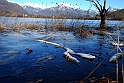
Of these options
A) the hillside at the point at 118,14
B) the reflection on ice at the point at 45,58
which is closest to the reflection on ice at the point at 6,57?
the reflection on ice at the point at 45,58

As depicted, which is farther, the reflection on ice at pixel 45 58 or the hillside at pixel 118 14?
the hillside at pixel 118 14

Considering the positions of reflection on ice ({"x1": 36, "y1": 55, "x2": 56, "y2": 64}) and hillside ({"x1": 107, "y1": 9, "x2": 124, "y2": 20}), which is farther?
hillside ({"x1": 107, "y1": 9, "x2": 124, "y2": 20})

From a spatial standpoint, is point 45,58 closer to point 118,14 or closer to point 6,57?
point 6,57

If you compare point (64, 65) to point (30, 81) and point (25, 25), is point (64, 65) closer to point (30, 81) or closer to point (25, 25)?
point (30, 81)

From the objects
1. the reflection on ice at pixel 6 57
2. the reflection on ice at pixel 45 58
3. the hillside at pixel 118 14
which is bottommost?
the reflection on ice at pixel 45 58

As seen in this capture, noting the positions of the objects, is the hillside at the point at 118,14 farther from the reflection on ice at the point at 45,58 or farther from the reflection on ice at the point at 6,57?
the reflection on ice at the point at 6,57

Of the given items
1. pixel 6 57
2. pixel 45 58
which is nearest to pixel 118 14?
pixel 45 58

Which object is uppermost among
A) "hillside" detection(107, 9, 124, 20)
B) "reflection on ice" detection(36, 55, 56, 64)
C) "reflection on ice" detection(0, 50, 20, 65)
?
"hillside" detection(107, 9, 124, 20)

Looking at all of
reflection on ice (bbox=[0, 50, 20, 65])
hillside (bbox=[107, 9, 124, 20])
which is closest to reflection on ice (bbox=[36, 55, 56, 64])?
reflection on ice (bbox=[0, 50, 20, 65])

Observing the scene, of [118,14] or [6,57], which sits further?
[118,14]

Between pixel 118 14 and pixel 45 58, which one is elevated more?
pixel 118 14

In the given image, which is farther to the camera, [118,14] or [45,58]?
[118,14]

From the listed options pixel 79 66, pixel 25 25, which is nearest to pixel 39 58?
pixel 79 66

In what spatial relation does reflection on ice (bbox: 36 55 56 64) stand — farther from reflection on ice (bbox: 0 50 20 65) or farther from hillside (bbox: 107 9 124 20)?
hillside (bbox: 107 9 124 20)
